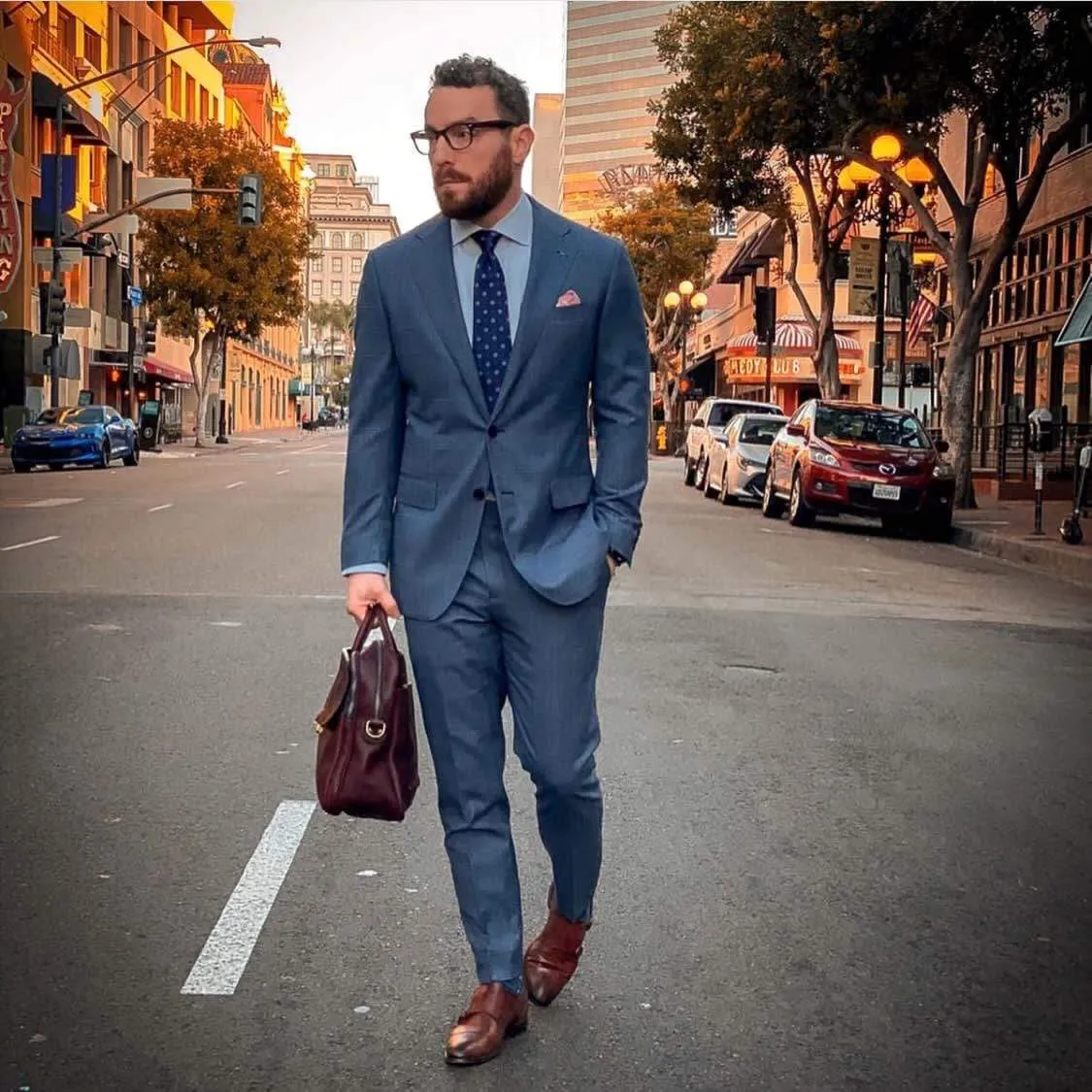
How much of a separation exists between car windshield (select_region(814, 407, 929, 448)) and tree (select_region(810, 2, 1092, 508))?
2345 mm

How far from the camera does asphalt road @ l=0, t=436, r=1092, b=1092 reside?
3.73 meters

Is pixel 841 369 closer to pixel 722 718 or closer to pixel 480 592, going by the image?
pixel 722 718

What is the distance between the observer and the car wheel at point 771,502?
23.4 meters

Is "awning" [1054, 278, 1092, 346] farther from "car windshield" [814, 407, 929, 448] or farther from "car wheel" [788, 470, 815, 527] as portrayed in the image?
"car wheel" [788, 470, 815, 527]

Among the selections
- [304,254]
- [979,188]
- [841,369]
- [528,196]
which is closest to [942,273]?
[979,188]

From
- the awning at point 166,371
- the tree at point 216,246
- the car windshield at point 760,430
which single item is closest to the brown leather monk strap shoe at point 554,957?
the car windshield at point 760,430

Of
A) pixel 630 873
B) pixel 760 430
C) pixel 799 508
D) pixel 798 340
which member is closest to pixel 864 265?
pixel 760 430

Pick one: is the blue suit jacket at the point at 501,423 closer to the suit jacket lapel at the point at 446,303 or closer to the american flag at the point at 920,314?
the suit jacket lapel at the point at 446,303

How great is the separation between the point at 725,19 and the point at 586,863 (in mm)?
26919

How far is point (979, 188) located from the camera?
24.3m

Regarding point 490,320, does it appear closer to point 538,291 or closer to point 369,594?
point 538,291

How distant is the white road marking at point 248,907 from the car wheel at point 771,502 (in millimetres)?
17878

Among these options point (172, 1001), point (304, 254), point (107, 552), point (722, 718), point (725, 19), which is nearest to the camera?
point (172, 1001)

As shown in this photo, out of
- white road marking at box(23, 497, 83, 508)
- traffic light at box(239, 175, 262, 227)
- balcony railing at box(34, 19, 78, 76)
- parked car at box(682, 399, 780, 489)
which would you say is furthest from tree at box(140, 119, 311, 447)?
white road marking at box(23, 497, 83, 508)
